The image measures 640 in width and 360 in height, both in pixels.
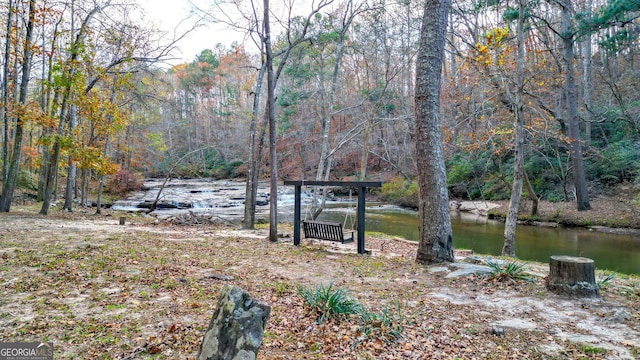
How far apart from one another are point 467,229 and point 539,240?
298cm

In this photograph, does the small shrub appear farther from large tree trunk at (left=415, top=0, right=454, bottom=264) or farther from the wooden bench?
the wooden bench

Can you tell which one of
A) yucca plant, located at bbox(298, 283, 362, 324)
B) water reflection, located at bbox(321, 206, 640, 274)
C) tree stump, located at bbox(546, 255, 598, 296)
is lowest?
water reflection, located at bbox(321, 206, 640, 274)

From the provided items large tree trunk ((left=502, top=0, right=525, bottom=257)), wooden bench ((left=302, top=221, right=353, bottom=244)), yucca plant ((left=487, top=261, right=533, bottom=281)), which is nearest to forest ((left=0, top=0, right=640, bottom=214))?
large tree trunk ((left=502, top=0, right=525, bottom=257))

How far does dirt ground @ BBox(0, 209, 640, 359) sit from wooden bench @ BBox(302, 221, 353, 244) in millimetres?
1272

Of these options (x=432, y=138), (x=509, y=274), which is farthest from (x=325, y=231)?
(x=509, y=274)

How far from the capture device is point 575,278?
4.65 meters

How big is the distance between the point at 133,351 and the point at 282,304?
1671mm

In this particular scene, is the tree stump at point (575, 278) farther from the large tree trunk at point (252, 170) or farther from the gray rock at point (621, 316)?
the large tree trunk at point (252, 170)

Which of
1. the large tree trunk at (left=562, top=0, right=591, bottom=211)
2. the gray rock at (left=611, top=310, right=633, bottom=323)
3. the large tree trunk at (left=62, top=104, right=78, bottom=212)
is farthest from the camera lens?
the large tree trunk at (left=562, top=0, right=591, bottom=211)

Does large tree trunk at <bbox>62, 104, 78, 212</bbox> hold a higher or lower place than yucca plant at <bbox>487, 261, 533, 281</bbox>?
higher

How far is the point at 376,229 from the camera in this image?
15953 mm

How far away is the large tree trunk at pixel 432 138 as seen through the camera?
248 inches

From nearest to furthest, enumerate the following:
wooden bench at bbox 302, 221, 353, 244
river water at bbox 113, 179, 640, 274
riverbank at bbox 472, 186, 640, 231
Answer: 1. wooden bench at bbox 302, 221, 353, 244
2. river water at bbox 113, 179, 640, 274
3. riverbank at bbox 472, 186, 640, 231

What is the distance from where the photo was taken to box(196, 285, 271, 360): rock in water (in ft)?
8.38
